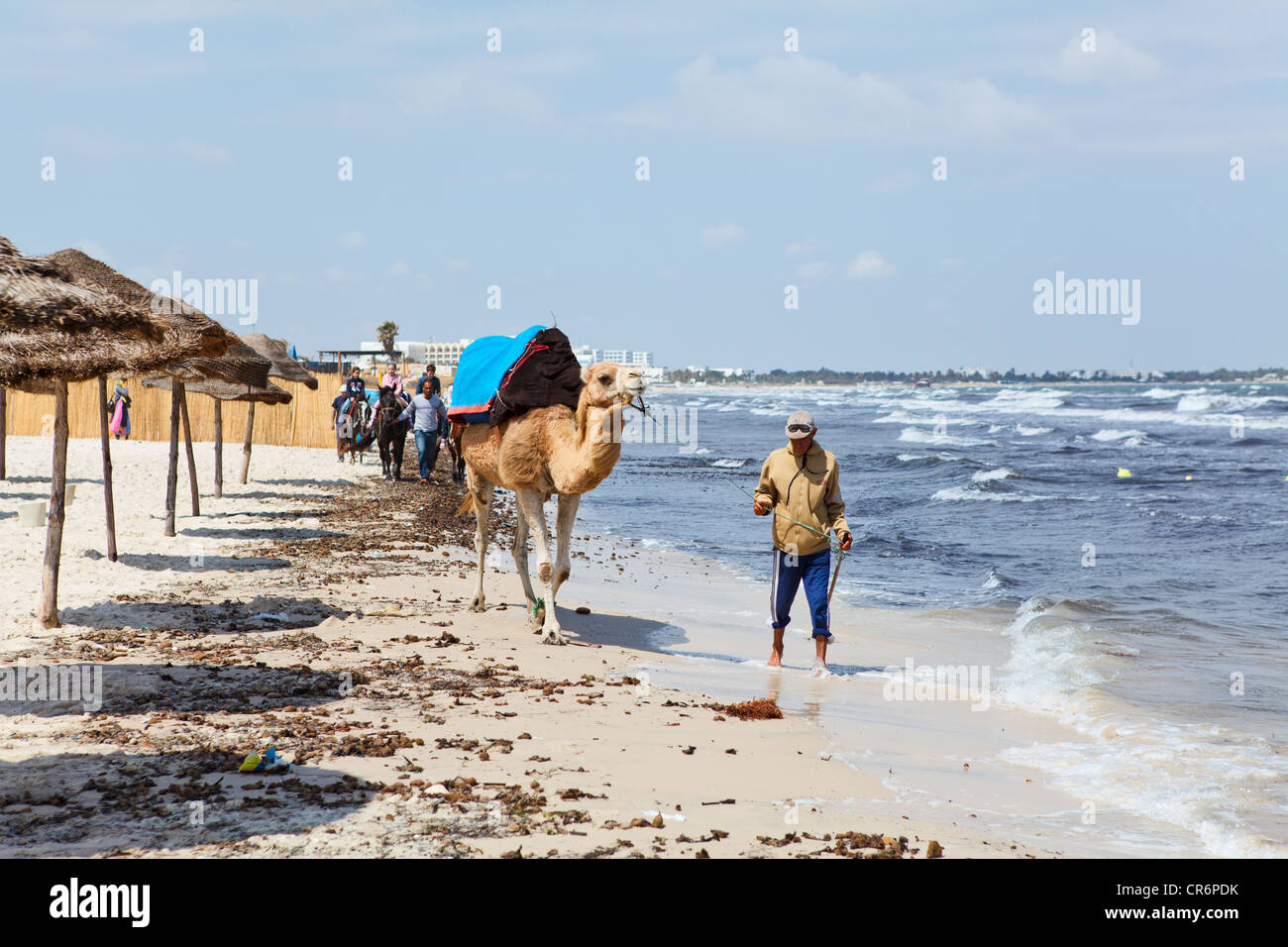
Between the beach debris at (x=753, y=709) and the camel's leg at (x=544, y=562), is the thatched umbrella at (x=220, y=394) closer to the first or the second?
the camel's leg at (x=544, y=562)

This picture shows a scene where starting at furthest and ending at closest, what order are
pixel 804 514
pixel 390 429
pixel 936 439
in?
pixel 936 439 < pixel 390 429 < pixel 804 514

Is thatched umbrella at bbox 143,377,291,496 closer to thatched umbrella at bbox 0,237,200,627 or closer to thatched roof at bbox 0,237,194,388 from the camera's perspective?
thatched umbrella at bbox 0,237,200,627

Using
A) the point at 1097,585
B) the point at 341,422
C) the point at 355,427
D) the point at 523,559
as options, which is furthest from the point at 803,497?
the point at 341,422

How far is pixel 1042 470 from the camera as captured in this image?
3612cm

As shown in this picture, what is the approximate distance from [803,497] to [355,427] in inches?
878

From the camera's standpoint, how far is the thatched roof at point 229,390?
18094 mm

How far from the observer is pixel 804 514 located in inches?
346

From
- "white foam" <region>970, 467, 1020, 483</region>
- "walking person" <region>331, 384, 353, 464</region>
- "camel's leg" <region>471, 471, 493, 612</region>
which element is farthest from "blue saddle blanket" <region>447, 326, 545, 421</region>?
"white foam" <region>970, 467, 1020, 483</region>

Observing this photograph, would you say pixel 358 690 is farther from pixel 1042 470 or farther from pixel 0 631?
pixel 1042 470

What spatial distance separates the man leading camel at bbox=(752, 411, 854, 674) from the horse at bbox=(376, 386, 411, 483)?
55.7 feet

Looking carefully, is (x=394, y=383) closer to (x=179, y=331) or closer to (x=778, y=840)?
(x=179, y=331)

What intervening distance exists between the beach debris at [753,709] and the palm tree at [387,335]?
69401 millimetres

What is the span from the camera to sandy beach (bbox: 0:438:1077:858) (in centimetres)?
482
